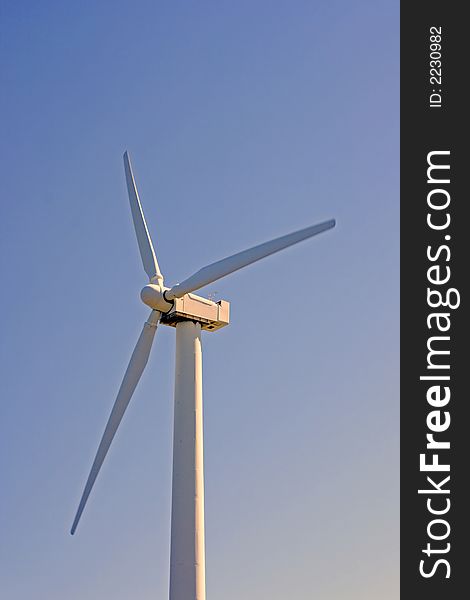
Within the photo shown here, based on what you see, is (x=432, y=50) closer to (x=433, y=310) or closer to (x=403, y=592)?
(x=433, y=310)

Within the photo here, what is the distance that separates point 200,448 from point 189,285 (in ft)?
26.5

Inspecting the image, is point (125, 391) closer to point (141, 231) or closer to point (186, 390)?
point (186, 390)

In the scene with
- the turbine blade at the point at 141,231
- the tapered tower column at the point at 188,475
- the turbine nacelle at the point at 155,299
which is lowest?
the tapered tower column at the point at 188,475

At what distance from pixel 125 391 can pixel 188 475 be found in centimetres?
562

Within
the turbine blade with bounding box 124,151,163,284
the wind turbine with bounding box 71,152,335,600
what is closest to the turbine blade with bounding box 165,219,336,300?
the wind turbine with bounding box 71,152,335,600

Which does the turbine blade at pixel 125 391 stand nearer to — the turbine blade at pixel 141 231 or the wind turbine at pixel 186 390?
the wind turbine at pixel 186 390

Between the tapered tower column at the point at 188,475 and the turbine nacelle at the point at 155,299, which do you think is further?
the turbine nacelle at the point at 155,299

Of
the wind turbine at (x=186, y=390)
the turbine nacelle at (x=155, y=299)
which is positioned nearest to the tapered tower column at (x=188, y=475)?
the wind turbine at (x=186, y=390)

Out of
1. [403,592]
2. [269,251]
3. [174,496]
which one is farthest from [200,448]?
[403,592]

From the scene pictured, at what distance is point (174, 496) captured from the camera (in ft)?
132

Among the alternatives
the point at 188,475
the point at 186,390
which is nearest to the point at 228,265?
the point at 186,390

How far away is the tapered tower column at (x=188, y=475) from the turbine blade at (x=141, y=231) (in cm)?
387

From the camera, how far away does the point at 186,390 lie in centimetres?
4222

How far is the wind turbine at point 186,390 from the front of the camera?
1532 inches
